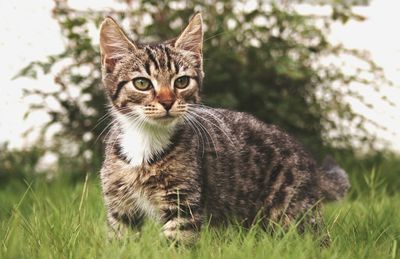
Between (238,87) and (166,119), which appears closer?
(166,119)

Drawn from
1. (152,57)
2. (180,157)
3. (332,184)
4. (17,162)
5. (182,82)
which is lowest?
(17,162)

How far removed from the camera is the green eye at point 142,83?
379 centimetres

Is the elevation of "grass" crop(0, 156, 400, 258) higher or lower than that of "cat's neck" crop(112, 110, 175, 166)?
lower

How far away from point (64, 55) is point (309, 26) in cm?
232

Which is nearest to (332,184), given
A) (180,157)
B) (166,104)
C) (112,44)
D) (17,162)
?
(180,157)

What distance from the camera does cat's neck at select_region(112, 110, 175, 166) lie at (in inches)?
151

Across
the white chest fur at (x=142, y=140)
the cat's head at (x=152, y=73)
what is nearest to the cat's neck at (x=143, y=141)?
the white chest fur at (x=142, y=140)

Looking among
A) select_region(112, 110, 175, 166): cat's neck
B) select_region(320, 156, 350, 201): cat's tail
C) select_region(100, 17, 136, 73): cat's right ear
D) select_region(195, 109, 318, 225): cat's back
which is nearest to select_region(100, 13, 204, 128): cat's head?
select_region(100, 17, 136, 73): cat's right ear

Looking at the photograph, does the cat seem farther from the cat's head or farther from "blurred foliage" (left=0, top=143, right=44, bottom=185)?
"blurred foliage" (left=0, top=143, right=44, bottom=185)

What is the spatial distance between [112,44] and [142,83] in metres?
0.32

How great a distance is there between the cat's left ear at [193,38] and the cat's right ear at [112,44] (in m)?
0.29

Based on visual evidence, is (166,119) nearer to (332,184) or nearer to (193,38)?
(193,38)

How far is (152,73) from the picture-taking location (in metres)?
3.82

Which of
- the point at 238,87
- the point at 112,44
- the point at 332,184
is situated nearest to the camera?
the point at 112,44
